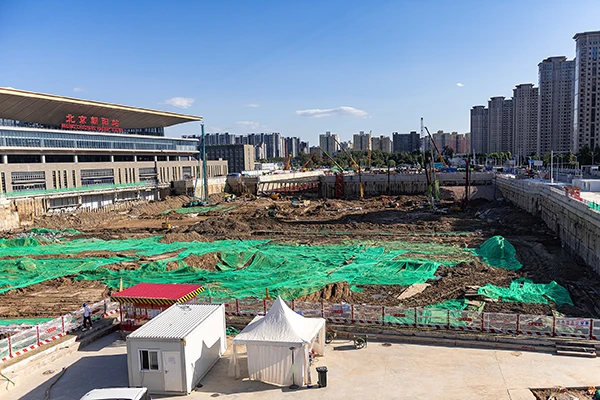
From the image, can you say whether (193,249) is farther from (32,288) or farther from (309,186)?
(309,186)

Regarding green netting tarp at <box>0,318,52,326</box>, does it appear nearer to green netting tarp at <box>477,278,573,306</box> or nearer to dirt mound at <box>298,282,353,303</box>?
dirt mound at <box>298,282,353,303</box>

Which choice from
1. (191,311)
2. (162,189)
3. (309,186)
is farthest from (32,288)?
(309,186)

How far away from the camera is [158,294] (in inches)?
707

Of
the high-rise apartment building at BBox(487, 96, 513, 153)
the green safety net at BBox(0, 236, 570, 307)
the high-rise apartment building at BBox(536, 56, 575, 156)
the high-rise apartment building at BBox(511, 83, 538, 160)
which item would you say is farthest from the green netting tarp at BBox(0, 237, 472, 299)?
the high-rise apartment building at BBox(487, 96, 513, 153)

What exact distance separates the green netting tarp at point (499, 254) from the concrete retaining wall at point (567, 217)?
13.7ft

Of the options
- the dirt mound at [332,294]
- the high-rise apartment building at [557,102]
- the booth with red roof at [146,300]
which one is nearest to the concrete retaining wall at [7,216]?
the booth with red roof at [146,300]

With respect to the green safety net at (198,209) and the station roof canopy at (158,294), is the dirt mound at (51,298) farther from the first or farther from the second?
the green safety net at (198,209)

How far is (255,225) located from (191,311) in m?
34.4

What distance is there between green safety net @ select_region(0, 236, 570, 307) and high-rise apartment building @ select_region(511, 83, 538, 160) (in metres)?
150

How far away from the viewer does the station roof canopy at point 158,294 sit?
1739 cm

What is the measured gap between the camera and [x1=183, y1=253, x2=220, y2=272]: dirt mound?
31.2 meters

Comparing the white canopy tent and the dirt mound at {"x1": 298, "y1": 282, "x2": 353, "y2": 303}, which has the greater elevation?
the white canopy tent

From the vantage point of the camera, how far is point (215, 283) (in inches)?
1051

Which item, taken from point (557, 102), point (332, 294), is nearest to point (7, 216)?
point (332, 294)
